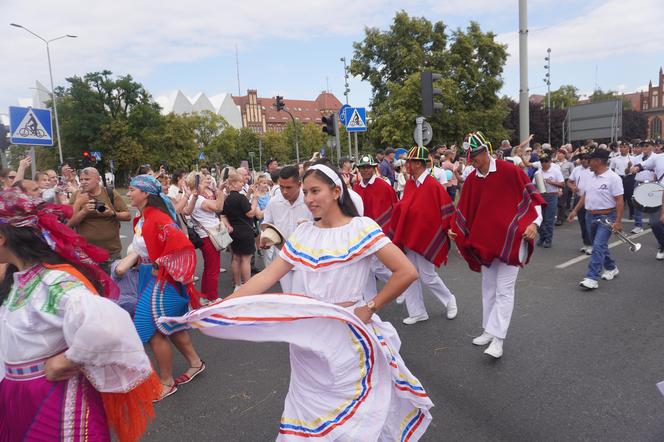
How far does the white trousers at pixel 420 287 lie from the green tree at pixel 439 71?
81.3 feet

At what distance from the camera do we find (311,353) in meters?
2.15

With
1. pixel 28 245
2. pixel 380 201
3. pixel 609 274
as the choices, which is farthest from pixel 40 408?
pixel 609 274

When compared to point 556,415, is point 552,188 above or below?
above

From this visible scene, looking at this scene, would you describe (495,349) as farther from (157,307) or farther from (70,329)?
(70,329)

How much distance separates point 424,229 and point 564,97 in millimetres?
82947

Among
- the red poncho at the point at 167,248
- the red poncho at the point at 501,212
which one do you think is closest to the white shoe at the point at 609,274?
the red poncho at the point at 501,212

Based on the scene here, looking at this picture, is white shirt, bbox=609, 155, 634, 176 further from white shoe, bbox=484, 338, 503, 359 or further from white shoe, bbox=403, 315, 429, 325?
white shoe, bbox=484, 338, 503, 359

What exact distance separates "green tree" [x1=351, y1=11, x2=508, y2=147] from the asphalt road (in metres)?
24.9

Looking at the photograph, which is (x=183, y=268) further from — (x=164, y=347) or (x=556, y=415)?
(x=556, y=415)

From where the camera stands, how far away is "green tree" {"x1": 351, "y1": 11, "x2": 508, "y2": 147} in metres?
29.9

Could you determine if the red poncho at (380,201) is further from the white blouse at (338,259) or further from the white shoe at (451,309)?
the white blouse at (338,259)

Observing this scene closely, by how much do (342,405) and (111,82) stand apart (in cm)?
6383

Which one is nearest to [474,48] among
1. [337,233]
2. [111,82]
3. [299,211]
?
[299,211]

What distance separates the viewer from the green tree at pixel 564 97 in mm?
76062
